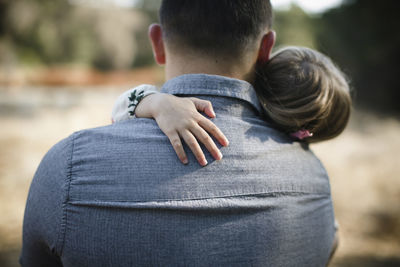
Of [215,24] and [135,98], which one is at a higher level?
[215,24]

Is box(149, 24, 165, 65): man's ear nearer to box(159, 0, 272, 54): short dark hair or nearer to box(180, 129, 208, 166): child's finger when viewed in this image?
box(159, 0, 272, 54): short dark hair

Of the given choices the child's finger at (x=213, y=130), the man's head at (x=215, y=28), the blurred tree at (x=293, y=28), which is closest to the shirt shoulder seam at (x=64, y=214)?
the child's finger at (x=213, y=130)

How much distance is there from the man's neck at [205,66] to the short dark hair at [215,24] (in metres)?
0.04

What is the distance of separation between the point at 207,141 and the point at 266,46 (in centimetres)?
55

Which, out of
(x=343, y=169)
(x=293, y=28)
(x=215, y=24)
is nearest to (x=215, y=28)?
(x=215, y=24)

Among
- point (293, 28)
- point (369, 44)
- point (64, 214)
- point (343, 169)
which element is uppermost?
point (64, 214)

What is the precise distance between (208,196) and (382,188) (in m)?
5.47

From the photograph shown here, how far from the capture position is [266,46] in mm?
1345

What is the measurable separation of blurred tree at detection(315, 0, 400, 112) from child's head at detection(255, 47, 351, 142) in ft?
34.4

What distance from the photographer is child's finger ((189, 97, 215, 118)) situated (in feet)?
3.69

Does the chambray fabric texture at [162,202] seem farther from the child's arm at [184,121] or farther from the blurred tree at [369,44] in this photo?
the blurred tree at [369,44]

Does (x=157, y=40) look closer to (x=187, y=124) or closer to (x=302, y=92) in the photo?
(x=187, y=124)

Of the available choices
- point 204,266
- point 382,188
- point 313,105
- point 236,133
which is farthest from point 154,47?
point 382,188

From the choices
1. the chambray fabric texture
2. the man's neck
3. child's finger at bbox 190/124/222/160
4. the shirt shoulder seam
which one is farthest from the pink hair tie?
the shirt shoulder seam
